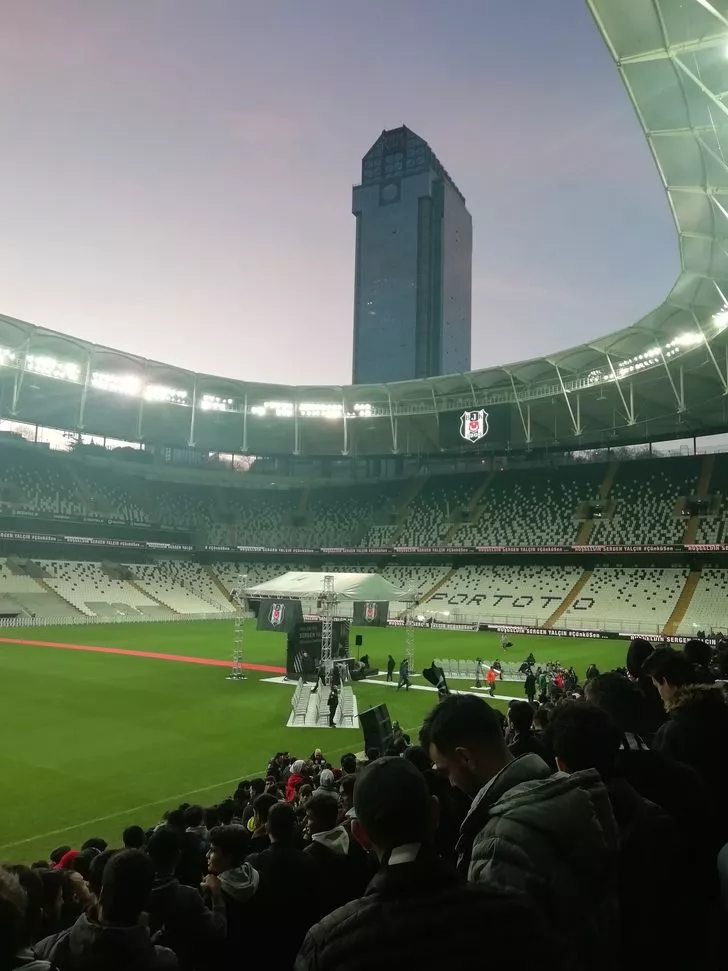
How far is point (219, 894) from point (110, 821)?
354 inches

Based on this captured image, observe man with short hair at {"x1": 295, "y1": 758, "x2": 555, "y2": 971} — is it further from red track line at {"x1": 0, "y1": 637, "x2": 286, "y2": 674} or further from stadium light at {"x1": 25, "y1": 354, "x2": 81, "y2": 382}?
stadium light at {"x1": 25, "y1": 354, "x2": 81, "y2": 382}

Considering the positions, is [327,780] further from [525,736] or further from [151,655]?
[151,655]

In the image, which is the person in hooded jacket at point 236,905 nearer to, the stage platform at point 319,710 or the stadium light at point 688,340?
the stage platform at point 319,710

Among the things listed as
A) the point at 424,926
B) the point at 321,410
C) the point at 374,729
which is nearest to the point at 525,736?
the point at 424,926

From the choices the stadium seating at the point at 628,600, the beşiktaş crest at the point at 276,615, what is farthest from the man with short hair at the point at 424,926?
the stadium seating at the point at 628,600

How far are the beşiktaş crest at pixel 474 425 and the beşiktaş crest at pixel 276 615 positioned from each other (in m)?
32.2

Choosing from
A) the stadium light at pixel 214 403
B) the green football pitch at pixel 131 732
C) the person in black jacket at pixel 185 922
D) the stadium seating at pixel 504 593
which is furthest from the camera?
the stadium light at pixel 214 403

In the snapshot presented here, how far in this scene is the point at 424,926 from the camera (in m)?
1.90

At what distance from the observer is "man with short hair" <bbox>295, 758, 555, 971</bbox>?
6.19 feet

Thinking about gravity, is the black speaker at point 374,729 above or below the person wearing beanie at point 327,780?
above

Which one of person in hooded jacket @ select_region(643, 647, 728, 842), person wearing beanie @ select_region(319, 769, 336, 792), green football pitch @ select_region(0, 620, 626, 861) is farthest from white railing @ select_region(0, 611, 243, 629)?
person in hooded jacket @ select_region(643, 647, 728, 842)

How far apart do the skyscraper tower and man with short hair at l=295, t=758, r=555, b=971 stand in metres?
97.8

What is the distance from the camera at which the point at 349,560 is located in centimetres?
6950

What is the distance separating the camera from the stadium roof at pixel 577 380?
1845cm
